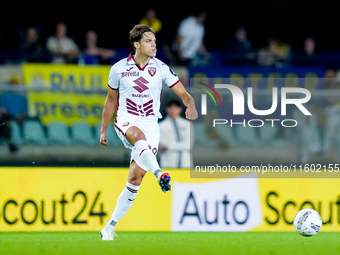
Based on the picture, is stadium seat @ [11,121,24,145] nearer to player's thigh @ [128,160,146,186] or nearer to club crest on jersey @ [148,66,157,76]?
player's thigh @ [128,160,146,186]

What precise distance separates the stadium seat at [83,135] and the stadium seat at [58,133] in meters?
0.10

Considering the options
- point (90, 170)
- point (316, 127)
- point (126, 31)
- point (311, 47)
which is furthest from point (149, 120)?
point (126, 31)

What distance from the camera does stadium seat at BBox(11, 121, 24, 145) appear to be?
1105cm

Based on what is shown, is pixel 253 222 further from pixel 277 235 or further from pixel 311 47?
pixel 311 47

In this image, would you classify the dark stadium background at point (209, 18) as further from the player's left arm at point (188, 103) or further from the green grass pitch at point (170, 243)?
the player's left arm at point (188, 103)

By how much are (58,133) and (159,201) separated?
73.4 inches

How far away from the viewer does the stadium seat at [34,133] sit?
11.1m

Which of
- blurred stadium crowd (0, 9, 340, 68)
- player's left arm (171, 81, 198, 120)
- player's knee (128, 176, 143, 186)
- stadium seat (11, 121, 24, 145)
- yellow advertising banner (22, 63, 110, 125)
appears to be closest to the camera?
player's left arm (171, 81, 198, 120)

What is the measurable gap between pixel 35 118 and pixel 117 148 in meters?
1.23

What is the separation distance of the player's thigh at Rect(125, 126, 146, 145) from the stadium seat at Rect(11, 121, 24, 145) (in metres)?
3.00

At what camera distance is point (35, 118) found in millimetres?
11289

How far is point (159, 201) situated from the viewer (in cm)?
1039
